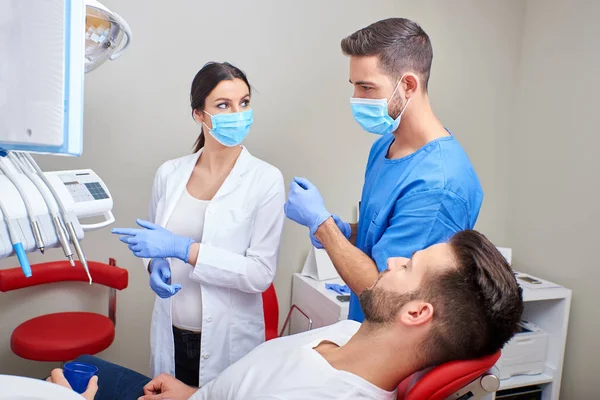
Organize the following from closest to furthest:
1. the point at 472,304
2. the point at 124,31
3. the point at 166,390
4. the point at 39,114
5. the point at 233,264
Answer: the point at 39,114 < the point at 472,304 < the point at 124,31 < the point at 166,390 < the point at 233,264

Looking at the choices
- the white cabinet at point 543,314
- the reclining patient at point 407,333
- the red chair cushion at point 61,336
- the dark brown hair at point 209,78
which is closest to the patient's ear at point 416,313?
the reclining patient at point 407,333

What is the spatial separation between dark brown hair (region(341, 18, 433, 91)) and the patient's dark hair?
576 millimetres

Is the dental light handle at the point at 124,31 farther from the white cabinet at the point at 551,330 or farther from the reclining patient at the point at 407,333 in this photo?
the white cabinet at the point at 551,330

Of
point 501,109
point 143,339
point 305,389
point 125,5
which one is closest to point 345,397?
point 305,389

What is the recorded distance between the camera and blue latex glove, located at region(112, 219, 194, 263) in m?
1.46

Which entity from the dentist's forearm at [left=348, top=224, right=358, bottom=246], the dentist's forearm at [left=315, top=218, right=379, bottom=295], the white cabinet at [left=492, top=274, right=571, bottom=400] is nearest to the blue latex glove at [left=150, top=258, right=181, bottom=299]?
the dentist's forearm at [left=315, top=218, right=379, bottom=295]

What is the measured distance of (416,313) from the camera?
39.4 inches

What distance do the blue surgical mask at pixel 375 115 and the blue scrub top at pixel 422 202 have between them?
0.10 meters

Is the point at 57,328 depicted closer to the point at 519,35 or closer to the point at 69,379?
the point at 69,379

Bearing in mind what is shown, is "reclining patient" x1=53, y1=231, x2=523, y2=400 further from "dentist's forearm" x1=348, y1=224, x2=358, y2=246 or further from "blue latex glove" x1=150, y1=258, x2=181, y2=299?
"dentist's forearm" x1=348, y1=224, x2=358, y2=246

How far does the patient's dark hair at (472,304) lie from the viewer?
0.93m

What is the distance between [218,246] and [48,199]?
29.8 inches

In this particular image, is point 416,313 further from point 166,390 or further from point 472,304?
point 166,390

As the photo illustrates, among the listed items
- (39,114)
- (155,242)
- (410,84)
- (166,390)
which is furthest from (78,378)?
(410,84)
